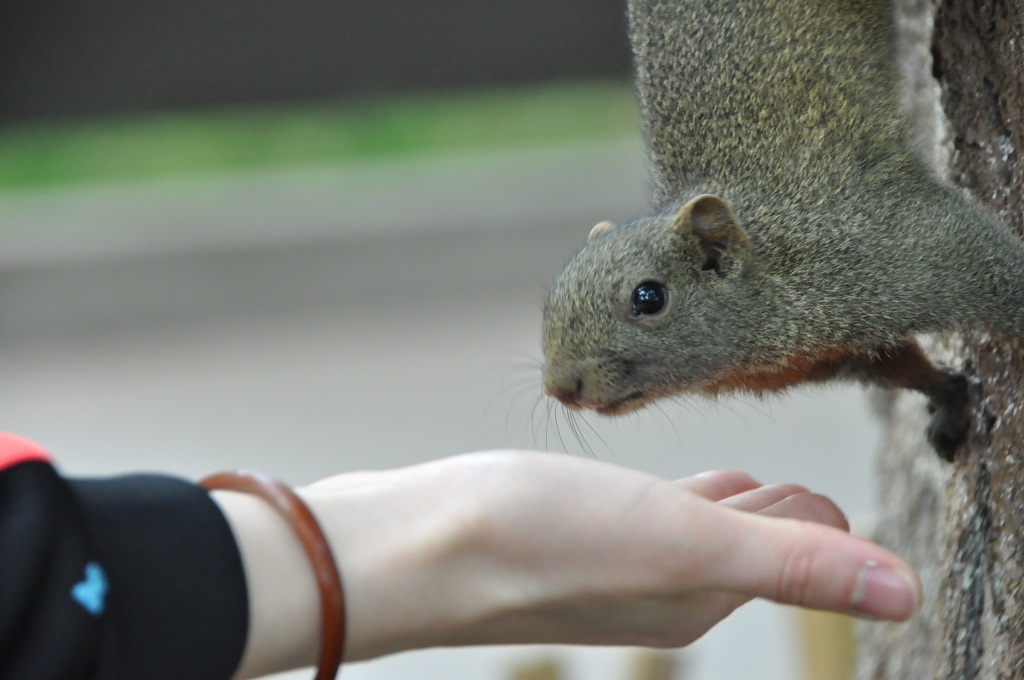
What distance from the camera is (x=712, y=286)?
1.27 meters

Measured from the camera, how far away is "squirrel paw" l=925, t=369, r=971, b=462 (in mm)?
1317

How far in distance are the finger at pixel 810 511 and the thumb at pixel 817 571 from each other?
0.16 metres

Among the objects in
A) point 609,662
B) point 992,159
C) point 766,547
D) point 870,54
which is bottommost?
point 609,662

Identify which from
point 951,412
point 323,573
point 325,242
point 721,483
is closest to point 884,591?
point 721,483

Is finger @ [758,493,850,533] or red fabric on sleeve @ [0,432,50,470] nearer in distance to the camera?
red fabric on sleeve @ [0,432,50,470]

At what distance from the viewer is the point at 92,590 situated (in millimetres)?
838

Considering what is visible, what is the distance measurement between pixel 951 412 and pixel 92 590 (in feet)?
3.14

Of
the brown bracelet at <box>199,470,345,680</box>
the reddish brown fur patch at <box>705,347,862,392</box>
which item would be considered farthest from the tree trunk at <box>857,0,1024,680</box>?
the brown bracelet at <box>199,470,345,680</box>

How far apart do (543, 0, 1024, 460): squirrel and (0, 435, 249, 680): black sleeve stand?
1.53 ft

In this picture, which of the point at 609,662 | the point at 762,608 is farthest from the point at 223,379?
the point at 762,608

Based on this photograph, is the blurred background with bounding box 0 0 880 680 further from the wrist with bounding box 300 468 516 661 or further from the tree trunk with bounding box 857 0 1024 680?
the wrist with bounding box 300 468 516 661

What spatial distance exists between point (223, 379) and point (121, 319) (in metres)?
0.82

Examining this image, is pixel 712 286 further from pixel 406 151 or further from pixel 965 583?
pixel 406 151

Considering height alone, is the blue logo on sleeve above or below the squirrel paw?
below
